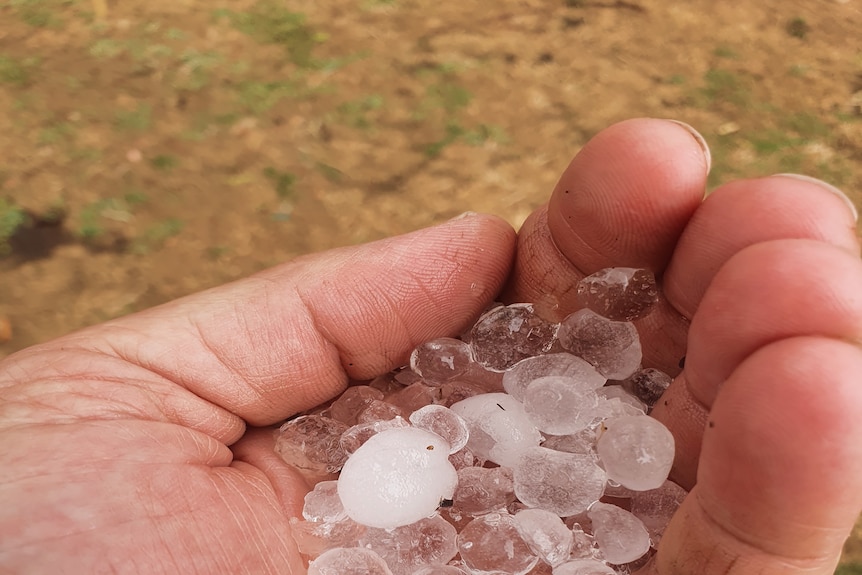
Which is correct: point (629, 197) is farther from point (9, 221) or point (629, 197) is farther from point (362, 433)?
point (9, 221)

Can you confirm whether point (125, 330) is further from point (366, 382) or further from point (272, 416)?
point (366, 382)

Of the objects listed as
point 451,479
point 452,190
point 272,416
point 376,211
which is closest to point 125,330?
point 272,416

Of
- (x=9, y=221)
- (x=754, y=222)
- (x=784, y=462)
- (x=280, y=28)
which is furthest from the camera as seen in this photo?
(x=280, y=28)

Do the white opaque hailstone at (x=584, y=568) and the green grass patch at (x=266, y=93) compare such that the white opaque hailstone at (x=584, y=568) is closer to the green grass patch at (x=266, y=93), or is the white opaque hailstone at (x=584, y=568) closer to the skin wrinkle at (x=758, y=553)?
the skin wrinkle at (x=758, y=553)

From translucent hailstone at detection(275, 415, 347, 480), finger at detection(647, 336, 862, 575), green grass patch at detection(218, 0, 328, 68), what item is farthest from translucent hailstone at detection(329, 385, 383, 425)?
green grass patch at detection(218, 0, 328, 68)

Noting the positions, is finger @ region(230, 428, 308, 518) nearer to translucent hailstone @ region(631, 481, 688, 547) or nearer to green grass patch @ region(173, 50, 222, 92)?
translucent hailstone @ region(631, 481, 688, 547)

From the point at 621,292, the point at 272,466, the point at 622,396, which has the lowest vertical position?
the point at 272,466

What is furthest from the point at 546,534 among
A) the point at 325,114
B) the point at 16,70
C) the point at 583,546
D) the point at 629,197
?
the point at 16,70
